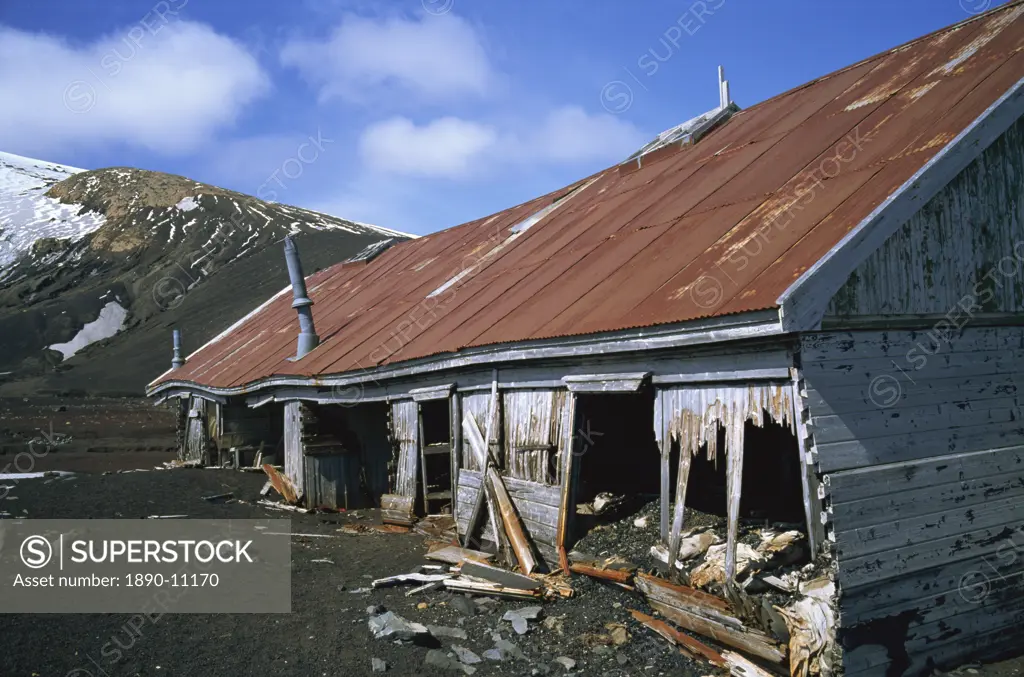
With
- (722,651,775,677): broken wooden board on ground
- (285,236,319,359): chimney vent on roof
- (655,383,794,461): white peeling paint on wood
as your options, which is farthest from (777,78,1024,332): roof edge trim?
(285,236,319,359): chimney vent on roof

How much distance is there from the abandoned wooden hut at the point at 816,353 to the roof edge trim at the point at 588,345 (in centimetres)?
3

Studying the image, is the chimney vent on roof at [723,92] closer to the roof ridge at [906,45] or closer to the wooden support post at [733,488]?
the roof ridge at [906,45]

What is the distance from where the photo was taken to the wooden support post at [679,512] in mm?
6934

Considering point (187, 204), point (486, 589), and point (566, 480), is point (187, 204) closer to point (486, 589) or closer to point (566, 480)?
point (566, 480)

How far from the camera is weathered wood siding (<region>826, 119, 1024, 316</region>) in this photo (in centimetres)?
627

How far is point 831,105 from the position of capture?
10453mm

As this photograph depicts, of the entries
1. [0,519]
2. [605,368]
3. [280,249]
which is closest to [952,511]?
[605,368]

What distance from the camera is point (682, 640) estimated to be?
6488 millimetres

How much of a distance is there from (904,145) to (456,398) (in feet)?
20.0

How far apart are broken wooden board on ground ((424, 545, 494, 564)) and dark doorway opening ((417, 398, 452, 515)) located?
2047 millimetres

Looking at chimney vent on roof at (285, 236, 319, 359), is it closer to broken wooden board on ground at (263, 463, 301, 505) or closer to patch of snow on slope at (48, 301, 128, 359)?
broken wooden board on ground at (263, 463, 301, 505)

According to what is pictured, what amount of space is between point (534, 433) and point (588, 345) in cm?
168

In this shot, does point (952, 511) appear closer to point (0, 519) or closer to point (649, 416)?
point (649, 416)

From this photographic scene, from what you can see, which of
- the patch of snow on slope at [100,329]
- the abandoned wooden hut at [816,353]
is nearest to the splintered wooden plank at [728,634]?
the abandoned wooden hut at [816,353]
